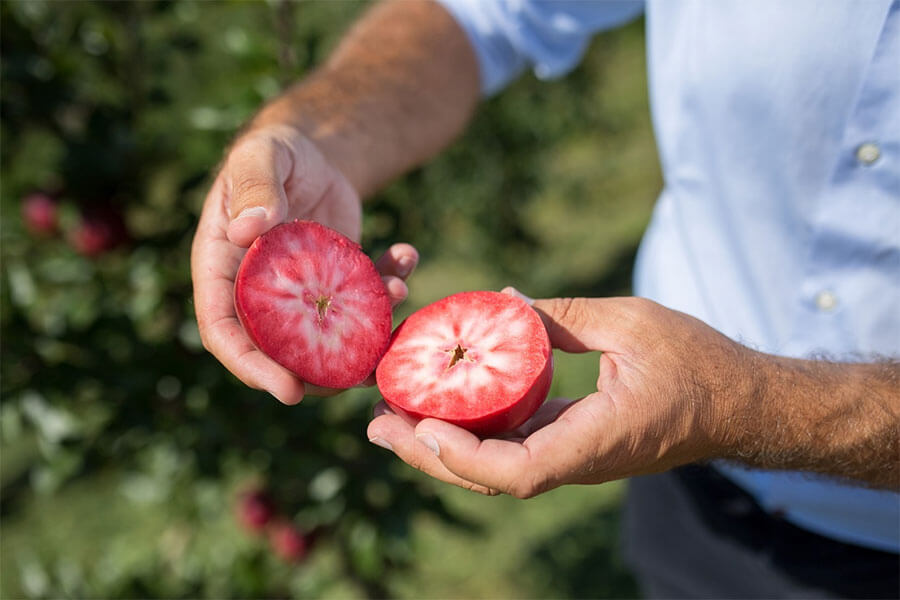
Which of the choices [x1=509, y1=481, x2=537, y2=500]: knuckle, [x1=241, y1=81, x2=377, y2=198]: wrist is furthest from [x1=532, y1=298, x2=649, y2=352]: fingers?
[x1=241, y1=81, x2=377, y2=198]: wrist

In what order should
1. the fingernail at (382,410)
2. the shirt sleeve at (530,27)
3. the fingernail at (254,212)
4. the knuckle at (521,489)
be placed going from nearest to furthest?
the knuckle at (521,489), the fingernail at (254,212), the fingernail at (382,410), the shirt sleeve at (530,27)

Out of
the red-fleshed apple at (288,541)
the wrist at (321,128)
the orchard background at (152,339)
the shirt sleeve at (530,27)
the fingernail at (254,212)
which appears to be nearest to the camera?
the fingernail at (254,212)

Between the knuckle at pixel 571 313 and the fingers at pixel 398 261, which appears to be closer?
the knuckle at pixel 571 313

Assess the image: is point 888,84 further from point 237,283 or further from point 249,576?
point 249,576

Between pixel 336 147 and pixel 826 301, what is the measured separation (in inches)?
34.3

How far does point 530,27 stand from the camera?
179cm

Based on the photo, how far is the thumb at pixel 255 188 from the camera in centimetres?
108

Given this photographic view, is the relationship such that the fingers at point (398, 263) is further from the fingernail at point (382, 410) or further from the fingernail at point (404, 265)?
the fingernail at point (382, 410)

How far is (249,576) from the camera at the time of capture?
213 centimetres

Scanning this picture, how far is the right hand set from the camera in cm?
110

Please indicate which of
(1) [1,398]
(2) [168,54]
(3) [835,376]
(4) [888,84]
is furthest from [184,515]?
(4) [888,84]

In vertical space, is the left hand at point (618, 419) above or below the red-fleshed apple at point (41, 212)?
above

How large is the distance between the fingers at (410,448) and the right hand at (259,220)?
0.12m

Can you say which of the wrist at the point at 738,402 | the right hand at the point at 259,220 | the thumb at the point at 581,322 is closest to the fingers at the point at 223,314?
the right hand at the point at 259,220
